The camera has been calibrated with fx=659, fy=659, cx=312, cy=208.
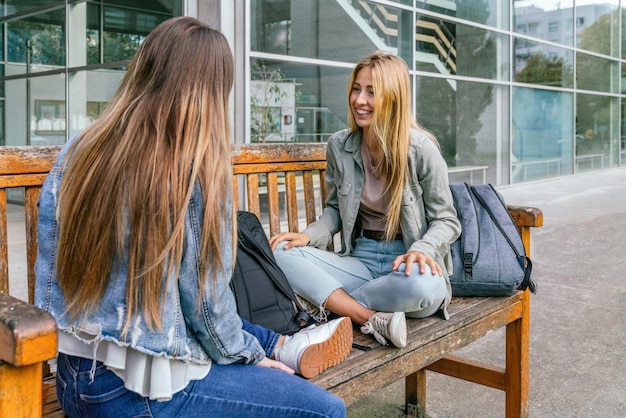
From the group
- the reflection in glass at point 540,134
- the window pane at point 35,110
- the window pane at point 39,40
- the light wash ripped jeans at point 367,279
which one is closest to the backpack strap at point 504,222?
the light wash ripped jeans at point 367,279

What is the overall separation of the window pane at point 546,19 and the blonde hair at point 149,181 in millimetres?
13015

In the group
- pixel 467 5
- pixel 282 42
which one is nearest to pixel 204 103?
pixel 282 42

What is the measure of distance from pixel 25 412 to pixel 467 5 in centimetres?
1197

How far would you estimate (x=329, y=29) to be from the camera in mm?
9188

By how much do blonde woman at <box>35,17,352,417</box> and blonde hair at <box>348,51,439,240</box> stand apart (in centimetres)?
115

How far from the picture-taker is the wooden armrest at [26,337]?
119 cm

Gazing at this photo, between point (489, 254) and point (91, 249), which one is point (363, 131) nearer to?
point (489, 254)

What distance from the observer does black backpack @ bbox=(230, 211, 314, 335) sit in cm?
210

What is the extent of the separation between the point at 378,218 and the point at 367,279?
0.28m

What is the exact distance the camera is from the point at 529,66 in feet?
45.4

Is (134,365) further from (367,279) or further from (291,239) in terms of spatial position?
(367,279)

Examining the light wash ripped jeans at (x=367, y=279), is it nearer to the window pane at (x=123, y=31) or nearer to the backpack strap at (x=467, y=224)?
the backpack strap at (x=467, y=224)

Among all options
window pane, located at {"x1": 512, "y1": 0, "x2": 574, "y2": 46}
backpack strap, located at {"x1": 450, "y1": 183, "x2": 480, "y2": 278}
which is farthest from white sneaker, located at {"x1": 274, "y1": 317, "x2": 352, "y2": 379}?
window pane, located at {"x1": 512, "y1": 0, "x2": 574, "y2": 46}

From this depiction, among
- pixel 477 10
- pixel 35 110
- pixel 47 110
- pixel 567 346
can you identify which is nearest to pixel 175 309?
pixel 567 346
